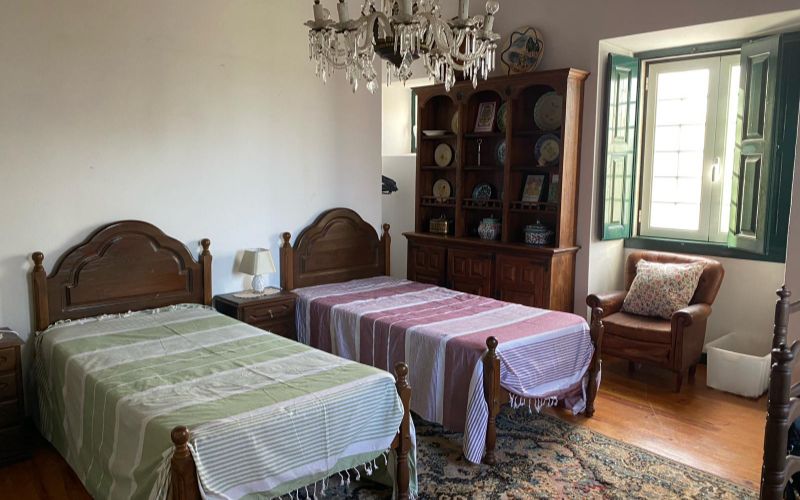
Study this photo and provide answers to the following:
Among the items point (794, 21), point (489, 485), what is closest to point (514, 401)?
point (489, 485)

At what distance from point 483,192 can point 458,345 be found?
2.33m

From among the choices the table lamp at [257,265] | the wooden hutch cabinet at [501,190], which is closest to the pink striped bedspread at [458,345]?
the table lamp at [257,265]

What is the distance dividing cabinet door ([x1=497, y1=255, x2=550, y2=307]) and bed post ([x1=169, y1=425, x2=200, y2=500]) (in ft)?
10.0

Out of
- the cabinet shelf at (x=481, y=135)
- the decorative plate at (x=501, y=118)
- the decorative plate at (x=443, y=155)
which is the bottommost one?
the decorative plate at (x=443, y=155)

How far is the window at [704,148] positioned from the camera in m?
3.95

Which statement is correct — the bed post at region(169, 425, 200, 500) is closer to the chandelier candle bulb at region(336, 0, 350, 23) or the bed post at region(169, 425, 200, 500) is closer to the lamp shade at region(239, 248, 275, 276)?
the chandelier candle bulb at region(336, 0, 350, 23)

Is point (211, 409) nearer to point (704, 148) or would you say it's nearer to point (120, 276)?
point (120, 276)

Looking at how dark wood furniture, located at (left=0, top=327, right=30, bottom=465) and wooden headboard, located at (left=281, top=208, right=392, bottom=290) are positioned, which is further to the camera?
wooden headboard, located at (left=281, top=208, right=392, bottom=290)

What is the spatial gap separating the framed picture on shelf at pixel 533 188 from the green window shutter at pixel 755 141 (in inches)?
53.1

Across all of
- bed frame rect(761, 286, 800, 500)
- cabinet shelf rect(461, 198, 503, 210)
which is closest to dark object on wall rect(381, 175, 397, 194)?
cabinet shelf rect(461, 198, 503, 210)

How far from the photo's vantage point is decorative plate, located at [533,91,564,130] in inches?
181

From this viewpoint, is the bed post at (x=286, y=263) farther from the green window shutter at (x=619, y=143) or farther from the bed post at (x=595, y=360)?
the green window shutter at (x=619, y=143)

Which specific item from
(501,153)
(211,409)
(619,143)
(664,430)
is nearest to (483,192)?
(501,153)

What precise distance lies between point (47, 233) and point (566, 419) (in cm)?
312
